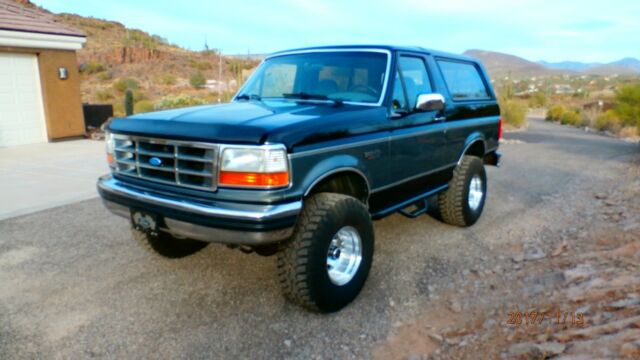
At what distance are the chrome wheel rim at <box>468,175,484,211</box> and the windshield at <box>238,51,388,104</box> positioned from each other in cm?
246

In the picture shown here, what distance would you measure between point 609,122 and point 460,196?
21.2 m

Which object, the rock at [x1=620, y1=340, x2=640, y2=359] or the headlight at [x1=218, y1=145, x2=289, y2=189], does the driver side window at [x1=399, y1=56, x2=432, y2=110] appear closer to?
the headlight at [x1=218, y1=145, x2=289, y2=189]

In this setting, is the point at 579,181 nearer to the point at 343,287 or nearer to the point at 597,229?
the point at 597,229

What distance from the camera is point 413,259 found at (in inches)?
188

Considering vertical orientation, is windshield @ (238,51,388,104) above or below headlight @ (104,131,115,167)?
above

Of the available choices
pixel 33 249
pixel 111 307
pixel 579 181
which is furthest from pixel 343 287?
pixel 579 181

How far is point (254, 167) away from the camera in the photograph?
10.0 ft

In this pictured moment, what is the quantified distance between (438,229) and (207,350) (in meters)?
3.56

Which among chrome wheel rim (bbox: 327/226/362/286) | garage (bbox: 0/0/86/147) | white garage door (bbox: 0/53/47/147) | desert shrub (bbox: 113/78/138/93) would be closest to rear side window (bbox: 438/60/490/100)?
chrome wheel rim (bbox: 327/226/362/286)

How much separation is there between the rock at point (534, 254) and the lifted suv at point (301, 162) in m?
1.14

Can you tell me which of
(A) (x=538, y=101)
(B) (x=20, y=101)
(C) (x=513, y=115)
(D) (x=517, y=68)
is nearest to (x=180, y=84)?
(C) (x=513, y=115)

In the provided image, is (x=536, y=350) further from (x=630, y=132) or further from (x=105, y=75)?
(x=105, y=75)

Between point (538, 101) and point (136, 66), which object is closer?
point (136, 66)

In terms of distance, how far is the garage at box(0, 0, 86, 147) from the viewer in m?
11.0
